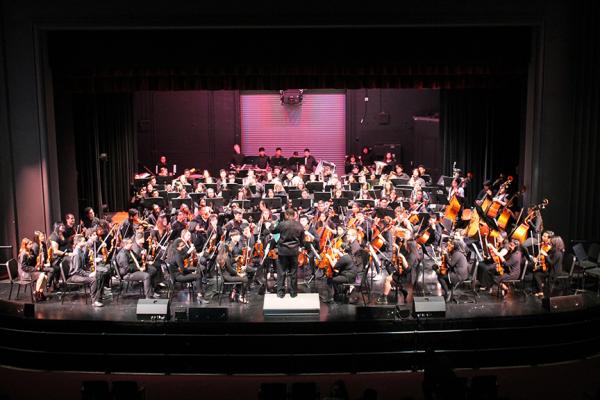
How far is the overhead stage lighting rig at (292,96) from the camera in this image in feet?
73.3

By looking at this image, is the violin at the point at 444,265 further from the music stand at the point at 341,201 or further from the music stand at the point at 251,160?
the music stand at the point at 251,160

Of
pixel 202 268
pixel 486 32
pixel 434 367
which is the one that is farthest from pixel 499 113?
pixel 434 367

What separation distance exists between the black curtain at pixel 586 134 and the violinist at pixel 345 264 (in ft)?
15.6

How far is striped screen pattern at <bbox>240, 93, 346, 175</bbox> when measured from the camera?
22.6 meters

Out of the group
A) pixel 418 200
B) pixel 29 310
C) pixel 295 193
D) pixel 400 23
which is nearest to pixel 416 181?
pixel 418 200

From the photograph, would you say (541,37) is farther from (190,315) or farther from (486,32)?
(190,315)

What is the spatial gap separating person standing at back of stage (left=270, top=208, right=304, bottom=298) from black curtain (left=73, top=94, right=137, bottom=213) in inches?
309

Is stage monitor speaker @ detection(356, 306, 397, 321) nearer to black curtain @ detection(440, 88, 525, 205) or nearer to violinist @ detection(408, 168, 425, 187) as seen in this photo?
violinist @ detection(408, 168, 425, 187)

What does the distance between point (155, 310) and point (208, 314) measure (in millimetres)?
738

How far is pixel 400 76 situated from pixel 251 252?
5.31 meters

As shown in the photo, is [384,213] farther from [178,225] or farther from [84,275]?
[84,275]

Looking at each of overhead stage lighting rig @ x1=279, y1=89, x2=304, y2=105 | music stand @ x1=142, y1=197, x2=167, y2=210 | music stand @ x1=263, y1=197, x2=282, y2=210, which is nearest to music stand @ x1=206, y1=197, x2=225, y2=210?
music stand @ x1=263, y1=197, x2=282, y2=210

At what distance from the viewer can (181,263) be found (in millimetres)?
11109

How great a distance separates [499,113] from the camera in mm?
17219
